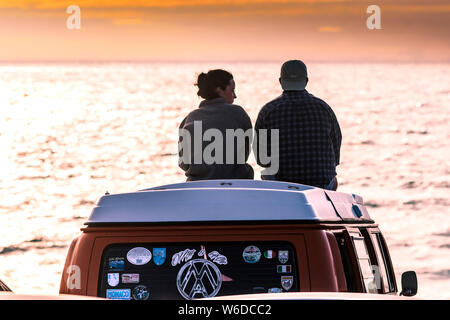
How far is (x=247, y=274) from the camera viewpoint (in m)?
6.26

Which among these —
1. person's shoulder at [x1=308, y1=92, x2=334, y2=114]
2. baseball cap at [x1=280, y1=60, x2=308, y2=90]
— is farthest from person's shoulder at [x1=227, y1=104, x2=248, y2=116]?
person's shoulder at [x1=308, y1=92, x2=334, y2=114]

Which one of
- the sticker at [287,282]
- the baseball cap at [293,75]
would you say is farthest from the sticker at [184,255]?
the baseball cap at [293,75]

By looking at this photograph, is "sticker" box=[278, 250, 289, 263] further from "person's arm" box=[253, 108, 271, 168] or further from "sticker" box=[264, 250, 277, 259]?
Result: "person's arm" box=[253, 108, 271, 168]

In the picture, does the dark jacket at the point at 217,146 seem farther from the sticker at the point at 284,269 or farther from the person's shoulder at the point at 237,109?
the sticker at the point at 284,269

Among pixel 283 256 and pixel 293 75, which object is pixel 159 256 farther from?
pixel 293 75

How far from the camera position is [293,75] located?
9.52 metres

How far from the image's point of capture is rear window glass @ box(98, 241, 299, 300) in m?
6.24

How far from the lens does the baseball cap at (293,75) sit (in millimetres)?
9477

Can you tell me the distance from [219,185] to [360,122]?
8030 cm

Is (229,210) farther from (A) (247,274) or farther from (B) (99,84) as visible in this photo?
(B) (99,84)

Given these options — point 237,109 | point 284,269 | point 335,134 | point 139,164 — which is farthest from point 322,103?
point 139,164

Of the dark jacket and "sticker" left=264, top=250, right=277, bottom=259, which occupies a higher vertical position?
the dark jacket

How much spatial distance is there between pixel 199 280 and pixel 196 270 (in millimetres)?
57

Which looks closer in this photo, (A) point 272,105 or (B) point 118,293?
(B) point 118,293
